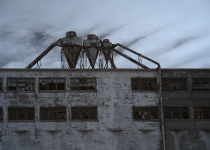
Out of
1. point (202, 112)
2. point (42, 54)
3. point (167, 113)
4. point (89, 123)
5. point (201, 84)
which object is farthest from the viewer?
point (42, 54)

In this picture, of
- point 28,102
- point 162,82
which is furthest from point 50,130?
point 162,82

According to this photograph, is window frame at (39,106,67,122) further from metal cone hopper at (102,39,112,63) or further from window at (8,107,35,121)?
metal cone hopper at (102,39,112,63)

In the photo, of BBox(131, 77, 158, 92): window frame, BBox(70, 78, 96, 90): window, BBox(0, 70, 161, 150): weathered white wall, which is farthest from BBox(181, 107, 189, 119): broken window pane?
BBox(70, 78, 96, 90): window

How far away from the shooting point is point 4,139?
3092 centimetres

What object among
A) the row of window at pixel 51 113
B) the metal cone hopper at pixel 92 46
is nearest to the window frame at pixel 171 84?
the row of window at pixel 51 113

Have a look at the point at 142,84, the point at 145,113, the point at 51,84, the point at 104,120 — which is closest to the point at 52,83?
the point at 51,84

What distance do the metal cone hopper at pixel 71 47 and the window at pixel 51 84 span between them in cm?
695

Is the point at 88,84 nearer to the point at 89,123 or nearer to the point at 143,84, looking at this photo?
the point at 89,123

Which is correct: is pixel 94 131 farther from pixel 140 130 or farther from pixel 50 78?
pixel 50 78

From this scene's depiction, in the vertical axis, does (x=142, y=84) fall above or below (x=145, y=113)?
above

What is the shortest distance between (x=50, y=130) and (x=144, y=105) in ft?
33.9

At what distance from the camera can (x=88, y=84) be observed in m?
32.6

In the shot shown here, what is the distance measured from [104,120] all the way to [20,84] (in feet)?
31.9

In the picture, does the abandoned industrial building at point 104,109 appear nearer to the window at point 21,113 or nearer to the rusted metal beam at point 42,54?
the window at point 21,113
